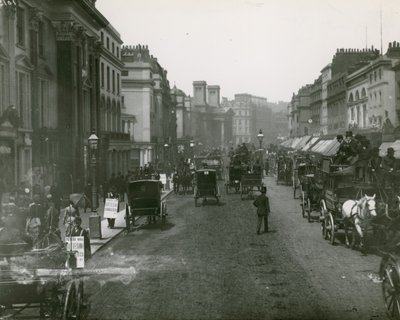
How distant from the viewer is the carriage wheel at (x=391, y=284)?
914cm

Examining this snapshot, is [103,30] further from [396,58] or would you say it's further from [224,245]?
[224,245]

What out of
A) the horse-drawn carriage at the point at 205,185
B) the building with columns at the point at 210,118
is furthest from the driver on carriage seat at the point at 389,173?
the building with columns at the point at 210,118

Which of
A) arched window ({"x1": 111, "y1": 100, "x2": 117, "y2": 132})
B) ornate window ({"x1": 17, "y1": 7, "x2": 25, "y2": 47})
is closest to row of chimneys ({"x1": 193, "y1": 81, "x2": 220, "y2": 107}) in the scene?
arched window ({"x1": 111, "y1": 100, "x2": 117, "y2": 132})

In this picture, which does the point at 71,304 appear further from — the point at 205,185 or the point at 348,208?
the point at 205,185

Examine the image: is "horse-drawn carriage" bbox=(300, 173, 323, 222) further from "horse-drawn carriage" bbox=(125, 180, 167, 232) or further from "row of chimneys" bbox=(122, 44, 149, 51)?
"row of chimneys" bbox=(122, 44, 149, 51)

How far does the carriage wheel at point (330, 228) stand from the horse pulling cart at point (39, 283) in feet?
31.1

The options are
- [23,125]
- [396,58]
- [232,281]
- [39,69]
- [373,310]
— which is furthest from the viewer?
[396,58]

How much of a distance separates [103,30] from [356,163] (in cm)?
3532

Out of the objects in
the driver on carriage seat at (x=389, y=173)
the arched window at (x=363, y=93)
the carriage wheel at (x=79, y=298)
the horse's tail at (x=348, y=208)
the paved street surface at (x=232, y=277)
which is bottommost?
the paved street surface at (x=232, y=277)

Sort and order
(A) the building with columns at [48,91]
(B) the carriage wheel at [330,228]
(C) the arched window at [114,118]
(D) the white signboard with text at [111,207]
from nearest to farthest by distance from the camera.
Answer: (B) the carriage wheel at [330,228] < (D) the white signboard with text at [111,207] < (A) the building with columns at [48,91] < (C) the arched window at [114,118]

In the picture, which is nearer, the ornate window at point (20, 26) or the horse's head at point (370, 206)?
the horse's head at point (370, 206)

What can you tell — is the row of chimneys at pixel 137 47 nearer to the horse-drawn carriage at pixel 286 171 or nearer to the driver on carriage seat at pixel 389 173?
the horse-drawn carriage at pixel 286 171

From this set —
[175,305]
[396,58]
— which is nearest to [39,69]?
[175,305]

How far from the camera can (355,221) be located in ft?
51.5
